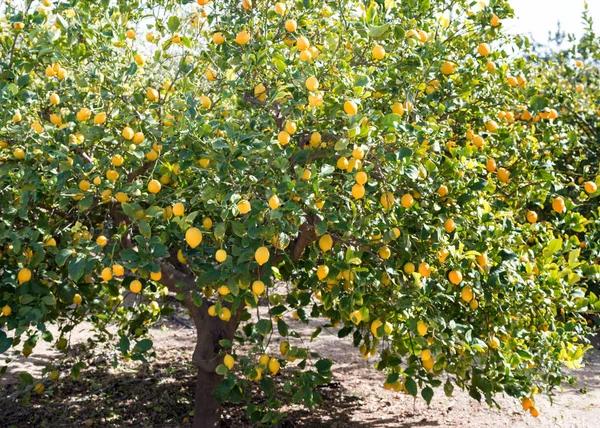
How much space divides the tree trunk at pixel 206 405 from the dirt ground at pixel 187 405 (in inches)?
16.7

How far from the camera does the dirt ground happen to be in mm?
4188

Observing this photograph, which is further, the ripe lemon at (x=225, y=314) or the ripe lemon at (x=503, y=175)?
the ripe lemon at (x=503, y=175)

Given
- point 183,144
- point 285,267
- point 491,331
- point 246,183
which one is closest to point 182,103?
point 183,144

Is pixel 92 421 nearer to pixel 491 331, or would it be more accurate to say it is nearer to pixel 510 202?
pixel 491 331

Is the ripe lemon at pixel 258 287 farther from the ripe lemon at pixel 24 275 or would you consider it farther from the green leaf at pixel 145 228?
the ripe lemon at pixel 24 275

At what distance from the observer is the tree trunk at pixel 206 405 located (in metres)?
3.71

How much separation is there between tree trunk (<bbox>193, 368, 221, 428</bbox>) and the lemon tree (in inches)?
24.2

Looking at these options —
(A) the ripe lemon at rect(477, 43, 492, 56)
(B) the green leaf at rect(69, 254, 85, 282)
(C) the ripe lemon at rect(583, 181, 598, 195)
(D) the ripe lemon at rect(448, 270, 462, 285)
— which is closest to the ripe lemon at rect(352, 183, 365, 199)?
(D) the ripe lemon at rect(448, 270, 462, 285)

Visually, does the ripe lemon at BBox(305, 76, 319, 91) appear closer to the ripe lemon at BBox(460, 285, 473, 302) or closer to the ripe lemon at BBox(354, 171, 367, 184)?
the ripe lemon at BBox(354, 171, 367, 184)

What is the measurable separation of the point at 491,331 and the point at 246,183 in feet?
4.93

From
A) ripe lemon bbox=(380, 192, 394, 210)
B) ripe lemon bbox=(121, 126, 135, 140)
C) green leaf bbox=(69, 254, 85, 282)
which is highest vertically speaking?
ripe lemon bbox=(121, 126, 135, 140)

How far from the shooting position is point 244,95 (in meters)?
2.94

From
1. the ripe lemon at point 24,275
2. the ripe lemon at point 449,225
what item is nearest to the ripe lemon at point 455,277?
the ripe lemon at point 449,225

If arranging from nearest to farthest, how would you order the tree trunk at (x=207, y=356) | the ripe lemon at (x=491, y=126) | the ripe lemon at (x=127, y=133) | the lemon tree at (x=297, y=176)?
the lemon tree at (x=297, y=176), the ripe lemon at (x=127, y=133), the ripe lemon at (x=491, y=126), the tree trunk at (x=207, y=356)
